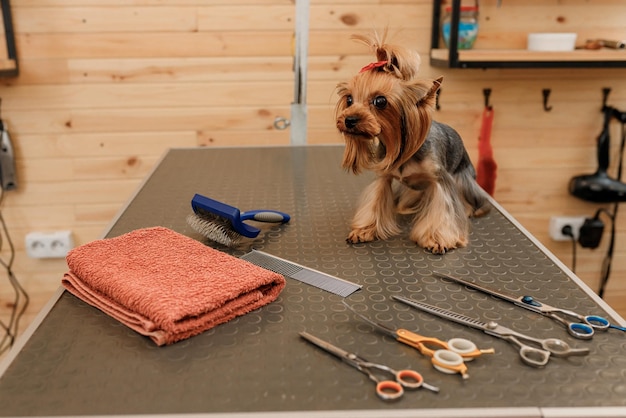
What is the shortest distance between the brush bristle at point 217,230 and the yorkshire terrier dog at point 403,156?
0.70 ft

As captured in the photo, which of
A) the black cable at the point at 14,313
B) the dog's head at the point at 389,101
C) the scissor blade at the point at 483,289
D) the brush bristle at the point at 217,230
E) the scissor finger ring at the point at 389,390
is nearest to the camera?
the scissor finger ring at the point at 389,390

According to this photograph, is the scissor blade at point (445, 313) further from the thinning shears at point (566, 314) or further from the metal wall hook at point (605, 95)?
the metal wall hook at point (605, 95)

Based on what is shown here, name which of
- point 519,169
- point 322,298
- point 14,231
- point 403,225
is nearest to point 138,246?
point 322,298

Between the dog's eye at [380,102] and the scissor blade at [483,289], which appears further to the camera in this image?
the dog's eye at [380,102]

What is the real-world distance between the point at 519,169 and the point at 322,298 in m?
1.64

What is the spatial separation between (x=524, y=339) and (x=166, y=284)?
0.48 meters

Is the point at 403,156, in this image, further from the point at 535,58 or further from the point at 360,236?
the point at 535,58

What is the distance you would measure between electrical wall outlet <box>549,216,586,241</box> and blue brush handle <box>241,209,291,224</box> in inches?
58.3

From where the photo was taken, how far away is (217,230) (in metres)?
1.08

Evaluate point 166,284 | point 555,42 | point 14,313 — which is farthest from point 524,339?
point 14,313

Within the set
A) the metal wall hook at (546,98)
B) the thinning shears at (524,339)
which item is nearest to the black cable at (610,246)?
the metal wall hook at (546,98)

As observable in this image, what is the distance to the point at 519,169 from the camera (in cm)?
229

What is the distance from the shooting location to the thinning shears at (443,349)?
67 centimetres

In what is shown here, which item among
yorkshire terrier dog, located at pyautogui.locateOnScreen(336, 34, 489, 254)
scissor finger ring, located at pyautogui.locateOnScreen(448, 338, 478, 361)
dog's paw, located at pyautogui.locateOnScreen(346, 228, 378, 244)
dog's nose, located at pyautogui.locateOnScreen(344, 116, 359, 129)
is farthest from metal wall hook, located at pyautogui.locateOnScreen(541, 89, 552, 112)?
scissor finger ring, located at pyautogui.locateOnScreen(448, 338, 478, 361)
